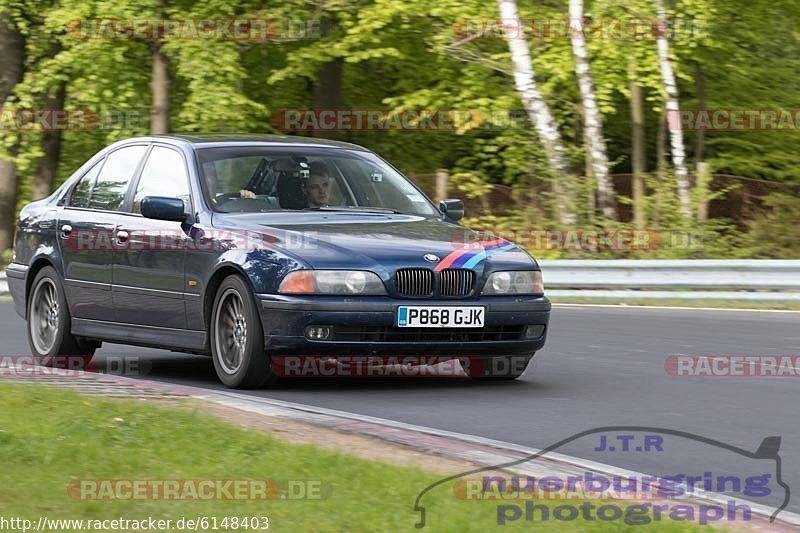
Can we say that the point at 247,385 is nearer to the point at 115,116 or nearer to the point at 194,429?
the point at 194,429

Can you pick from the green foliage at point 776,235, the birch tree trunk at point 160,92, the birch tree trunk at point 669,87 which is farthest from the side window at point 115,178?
the birch tree trunk at point 160,92

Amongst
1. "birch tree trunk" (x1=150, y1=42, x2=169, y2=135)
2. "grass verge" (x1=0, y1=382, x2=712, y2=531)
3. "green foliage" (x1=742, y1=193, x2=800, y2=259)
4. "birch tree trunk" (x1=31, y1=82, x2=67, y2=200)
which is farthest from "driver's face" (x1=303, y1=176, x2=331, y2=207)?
"birch tree trunk" (x1=31, y1=82, x2=67, y2=200)

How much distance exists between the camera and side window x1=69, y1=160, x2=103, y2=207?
452 inches

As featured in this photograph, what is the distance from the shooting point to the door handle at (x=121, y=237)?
34.8ft

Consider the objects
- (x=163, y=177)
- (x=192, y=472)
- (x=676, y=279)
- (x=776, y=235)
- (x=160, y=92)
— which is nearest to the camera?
(x=192, y=472)

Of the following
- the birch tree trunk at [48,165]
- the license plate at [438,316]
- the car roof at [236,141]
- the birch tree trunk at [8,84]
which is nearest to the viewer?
the license plate at [438,316]

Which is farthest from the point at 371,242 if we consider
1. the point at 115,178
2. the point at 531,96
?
the point at 531,96

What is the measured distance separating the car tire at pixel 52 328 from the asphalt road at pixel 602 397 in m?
0.49

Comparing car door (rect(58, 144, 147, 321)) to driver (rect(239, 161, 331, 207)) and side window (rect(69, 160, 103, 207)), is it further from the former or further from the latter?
driver (rect(239, 161, 331, 207))

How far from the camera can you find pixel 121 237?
10.6 m

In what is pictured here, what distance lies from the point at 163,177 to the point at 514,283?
256cm

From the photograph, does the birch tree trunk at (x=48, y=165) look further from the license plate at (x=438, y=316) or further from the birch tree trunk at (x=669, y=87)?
the license plate at (x=438, y=316)

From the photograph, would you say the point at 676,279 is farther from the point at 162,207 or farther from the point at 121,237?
the point at 162,207

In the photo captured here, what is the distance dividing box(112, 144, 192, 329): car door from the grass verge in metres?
2.01
